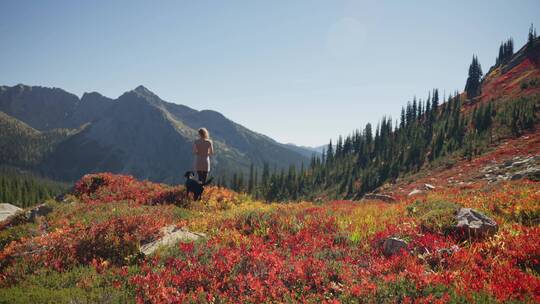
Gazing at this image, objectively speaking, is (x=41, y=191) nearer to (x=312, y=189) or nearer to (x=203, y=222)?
(x=312, y=189)

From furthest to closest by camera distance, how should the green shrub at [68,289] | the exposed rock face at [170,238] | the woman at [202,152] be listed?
1. the woman at [202,152]
2. the exposed rock face at [170,238]
3. the green shrub at [68,289]

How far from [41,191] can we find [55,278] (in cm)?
14843

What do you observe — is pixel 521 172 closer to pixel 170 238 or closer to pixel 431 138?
pixel 170 238

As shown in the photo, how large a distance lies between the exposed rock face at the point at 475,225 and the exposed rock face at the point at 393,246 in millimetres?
1674

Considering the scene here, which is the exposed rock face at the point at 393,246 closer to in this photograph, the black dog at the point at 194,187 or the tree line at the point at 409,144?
the black dog at the point at 194,187

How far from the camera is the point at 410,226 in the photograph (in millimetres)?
7980

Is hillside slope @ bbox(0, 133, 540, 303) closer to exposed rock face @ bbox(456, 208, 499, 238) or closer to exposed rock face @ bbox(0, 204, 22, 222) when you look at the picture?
exposed rock face @ bbox(456, 208, 499, 238)

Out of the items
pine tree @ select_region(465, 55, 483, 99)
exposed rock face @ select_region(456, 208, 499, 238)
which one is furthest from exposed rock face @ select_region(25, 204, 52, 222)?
pine tree @ select_region(465, 55, 483, 99)

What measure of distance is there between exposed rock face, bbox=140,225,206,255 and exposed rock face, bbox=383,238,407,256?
4.77 metres

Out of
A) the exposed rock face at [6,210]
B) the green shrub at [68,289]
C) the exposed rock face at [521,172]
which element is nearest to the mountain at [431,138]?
the exposed rock face at [521,172]

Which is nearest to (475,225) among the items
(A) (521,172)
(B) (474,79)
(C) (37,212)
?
(C) (37,212)

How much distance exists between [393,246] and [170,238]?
225 inches

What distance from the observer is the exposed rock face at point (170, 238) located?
7.64 meters

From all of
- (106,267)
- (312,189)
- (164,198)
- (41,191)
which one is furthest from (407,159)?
(41,191)
